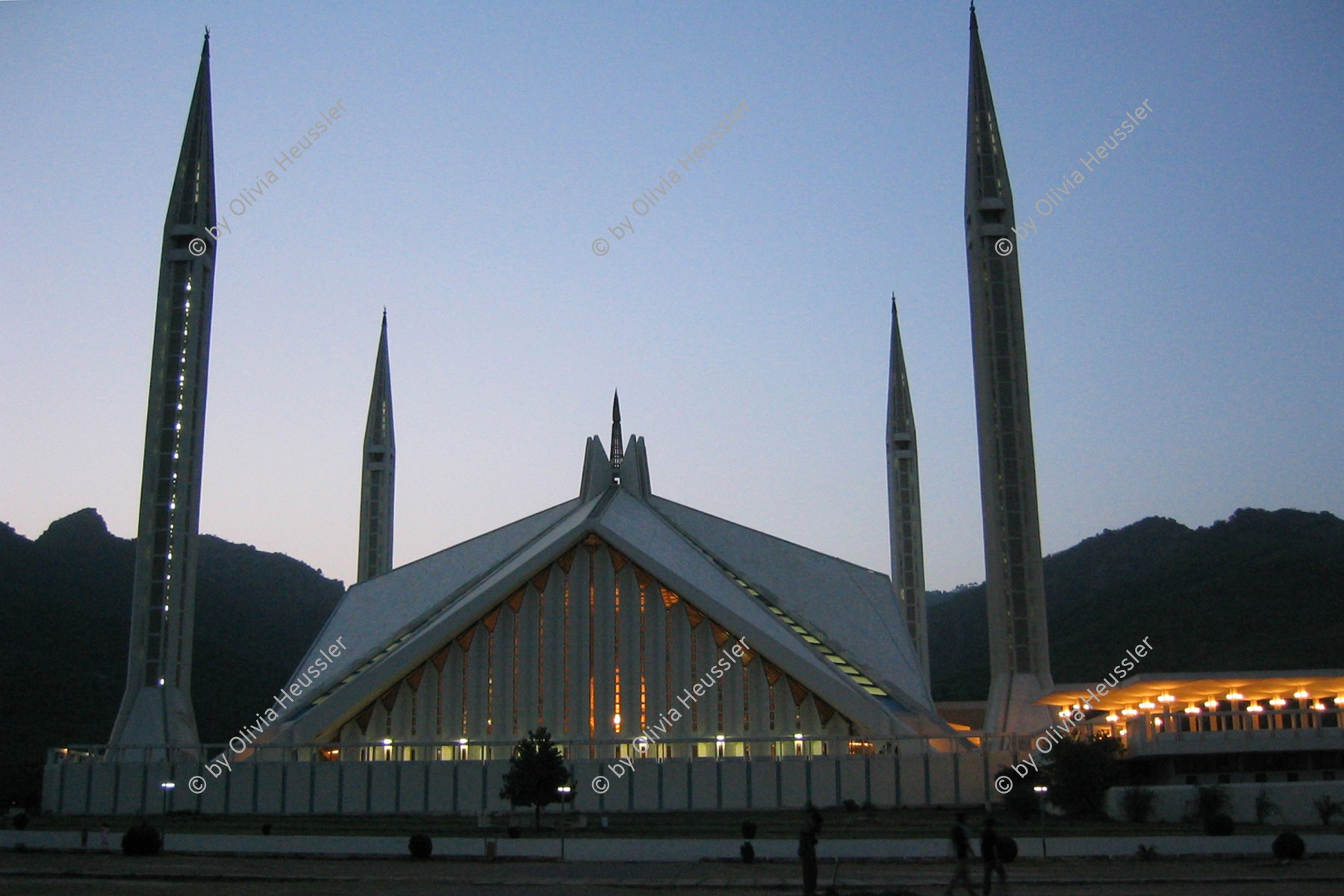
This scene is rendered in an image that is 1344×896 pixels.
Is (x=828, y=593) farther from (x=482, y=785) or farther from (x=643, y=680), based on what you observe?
(x=482, y=785)

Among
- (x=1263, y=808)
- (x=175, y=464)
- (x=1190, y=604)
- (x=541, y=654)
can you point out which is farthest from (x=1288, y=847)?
(x=1190, y=604)

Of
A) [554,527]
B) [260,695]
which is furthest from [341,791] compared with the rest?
[260,695]

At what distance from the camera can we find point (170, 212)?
36094mm

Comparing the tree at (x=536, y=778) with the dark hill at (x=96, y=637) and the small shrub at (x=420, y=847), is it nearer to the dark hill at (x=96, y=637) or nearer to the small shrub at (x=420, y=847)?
the small shrub at (x=420, y=847)

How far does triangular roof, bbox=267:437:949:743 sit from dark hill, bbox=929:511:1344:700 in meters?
33.7

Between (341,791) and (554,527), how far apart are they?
29.7 feet

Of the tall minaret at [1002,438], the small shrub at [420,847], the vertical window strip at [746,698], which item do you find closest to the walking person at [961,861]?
the small shrub at [420,847]

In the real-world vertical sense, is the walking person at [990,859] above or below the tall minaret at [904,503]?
below

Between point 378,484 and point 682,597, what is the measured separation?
21.4m

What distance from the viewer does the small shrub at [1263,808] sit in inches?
889

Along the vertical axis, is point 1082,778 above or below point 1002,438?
below

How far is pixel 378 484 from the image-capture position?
49562 mm

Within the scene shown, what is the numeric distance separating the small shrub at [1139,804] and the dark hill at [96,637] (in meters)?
30.6

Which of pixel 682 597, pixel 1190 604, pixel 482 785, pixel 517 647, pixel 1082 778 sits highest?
pixel 1190 604
